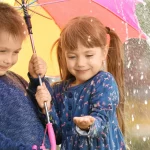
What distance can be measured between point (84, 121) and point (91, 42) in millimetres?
675

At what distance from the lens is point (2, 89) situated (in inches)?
128

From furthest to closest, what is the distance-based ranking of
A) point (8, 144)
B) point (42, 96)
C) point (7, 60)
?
point (42, 96)
point (7, 60)
point (8, 144)

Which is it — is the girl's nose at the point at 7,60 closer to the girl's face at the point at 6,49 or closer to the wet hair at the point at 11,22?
the girl's face at the point at 6,49

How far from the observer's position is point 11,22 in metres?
3.34

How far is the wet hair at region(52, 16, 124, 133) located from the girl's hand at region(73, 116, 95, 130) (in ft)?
1.98

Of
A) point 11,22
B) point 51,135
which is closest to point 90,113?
point 51,135

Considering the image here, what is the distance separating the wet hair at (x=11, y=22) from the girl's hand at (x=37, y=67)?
0.27m

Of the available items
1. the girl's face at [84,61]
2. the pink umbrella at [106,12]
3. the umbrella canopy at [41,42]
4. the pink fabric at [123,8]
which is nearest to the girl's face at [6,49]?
the girl's face at [84,61]

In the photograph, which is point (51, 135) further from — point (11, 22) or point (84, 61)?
point (11, 22)

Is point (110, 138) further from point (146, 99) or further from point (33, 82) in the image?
point (146, 99)

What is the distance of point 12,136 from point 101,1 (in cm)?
133

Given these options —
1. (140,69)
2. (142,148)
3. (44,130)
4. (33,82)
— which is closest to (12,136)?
(44,130)

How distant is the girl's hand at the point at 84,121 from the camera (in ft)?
10.2

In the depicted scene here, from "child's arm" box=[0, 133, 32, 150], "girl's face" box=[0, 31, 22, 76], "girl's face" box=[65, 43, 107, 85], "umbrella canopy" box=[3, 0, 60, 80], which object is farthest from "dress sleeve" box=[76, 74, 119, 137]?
"umbrella canopy" box=[3, 0, 60, 80]
